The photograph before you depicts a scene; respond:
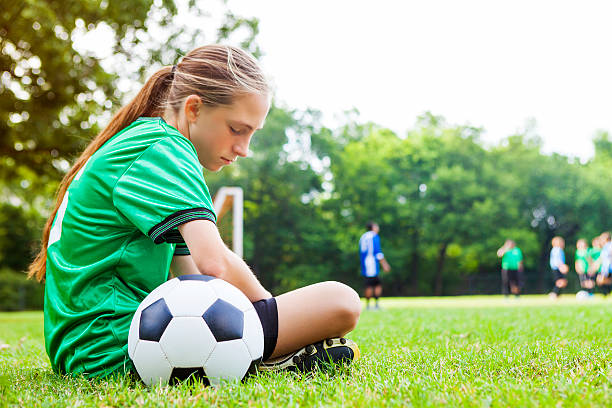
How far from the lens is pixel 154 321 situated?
2168 millimetres

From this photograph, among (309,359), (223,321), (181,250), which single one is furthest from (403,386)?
(181,250)

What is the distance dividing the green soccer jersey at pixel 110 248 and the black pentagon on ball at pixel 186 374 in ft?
0.93

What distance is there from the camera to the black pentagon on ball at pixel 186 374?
2168mm

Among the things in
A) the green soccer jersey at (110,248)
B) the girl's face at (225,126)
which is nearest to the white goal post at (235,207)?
the girl's face at (225,126)

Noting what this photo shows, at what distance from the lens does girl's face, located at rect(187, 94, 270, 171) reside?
2580 mm

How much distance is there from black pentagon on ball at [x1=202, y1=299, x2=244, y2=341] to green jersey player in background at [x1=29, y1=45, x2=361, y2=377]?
0.41 feet

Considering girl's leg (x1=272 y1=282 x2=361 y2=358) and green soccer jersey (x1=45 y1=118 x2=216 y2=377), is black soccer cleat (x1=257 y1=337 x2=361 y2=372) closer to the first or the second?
girl's leg (x1=272 y1=282 x2=361 y2=358)

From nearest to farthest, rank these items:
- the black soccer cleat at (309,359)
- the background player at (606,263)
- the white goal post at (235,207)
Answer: the black soccer cleat at (309,359) → the white goal post at (235,207) → the background player at (606,263)

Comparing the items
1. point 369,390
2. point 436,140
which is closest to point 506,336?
point 369,390

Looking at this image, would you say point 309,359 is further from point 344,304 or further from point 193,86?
point 193,86

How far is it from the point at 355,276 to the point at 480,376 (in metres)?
37.3

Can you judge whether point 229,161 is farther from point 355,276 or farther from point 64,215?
point 355,276

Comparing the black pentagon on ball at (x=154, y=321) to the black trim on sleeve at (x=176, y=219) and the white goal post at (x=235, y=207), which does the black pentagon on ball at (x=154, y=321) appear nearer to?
the black trim on sleeve at (x=176, y=219)

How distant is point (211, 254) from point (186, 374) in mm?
483
